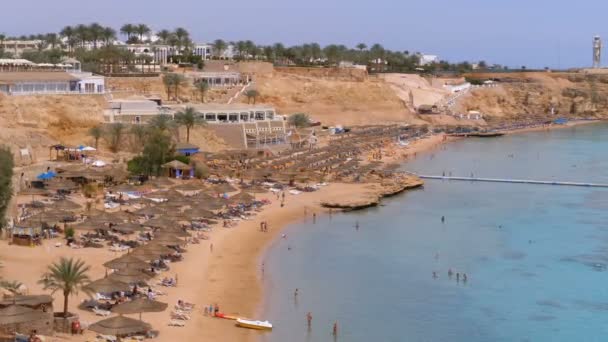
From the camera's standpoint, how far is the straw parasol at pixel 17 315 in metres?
23.8

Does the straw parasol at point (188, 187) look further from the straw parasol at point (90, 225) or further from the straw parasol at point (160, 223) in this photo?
the straw parasol at point (90, 225)

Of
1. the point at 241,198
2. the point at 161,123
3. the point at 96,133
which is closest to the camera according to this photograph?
the point at 241,198

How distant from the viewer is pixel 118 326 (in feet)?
81.5

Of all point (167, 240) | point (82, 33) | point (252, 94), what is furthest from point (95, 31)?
point (167, 240)

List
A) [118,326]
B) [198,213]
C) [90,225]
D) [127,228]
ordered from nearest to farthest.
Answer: [118,326]
[90,225]
[127,228]
[198,213]

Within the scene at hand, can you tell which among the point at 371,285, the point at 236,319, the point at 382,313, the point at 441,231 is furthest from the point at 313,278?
the point at 441,231

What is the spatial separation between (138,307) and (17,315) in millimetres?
3921

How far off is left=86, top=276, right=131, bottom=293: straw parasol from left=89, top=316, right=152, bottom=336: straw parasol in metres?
2.74

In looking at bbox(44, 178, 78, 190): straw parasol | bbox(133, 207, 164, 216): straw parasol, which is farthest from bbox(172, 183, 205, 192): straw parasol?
bbox(133, 207, 164, 216): straw parasol

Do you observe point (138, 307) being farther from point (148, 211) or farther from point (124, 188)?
point (124, 188)

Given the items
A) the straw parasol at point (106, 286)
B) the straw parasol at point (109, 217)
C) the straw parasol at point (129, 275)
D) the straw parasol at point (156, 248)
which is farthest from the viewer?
the straw parasol at point (109, 217)

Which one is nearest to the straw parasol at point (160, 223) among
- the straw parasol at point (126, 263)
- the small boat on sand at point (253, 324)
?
the straw parasol at point (126, 263)

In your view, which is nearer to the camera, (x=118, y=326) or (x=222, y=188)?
(x=118, y=326)

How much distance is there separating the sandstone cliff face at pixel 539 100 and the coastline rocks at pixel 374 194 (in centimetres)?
6885
